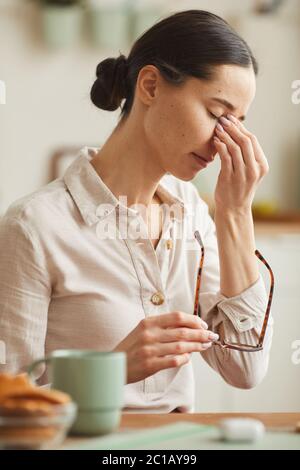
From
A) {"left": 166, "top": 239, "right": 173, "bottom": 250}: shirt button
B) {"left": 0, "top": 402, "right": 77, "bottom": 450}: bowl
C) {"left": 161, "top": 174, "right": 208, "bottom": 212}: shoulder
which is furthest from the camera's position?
{"left": 161, "top": 174, "right": 208, "bottom": 212}: shoulder

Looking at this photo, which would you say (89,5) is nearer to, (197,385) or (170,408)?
(197,385)

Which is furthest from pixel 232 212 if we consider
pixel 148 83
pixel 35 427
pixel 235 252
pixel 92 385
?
pixel 35 427

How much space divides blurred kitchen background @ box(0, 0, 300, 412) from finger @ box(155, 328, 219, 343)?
214 cm

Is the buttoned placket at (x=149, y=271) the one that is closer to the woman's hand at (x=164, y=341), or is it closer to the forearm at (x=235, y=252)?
the forearm at (x=235, y=252)

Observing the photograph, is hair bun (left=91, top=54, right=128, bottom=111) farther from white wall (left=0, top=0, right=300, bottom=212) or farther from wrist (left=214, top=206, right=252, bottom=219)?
white wall (left=0, top=0, right=300, bottom=212)

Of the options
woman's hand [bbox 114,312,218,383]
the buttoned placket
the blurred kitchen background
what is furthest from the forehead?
the blurred kitchen background

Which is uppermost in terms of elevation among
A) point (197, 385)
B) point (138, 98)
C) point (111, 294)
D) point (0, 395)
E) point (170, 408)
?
point (138, 98)

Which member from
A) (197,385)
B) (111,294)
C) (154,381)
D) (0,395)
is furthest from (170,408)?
(197,385)

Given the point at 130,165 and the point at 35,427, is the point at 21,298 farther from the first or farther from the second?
the point at 35,427

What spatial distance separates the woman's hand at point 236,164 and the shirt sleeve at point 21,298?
378 millimetres

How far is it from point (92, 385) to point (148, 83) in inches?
30.5

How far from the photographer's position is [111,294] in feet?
5.06

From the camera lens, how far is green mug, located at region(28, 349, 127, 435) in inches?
38.6

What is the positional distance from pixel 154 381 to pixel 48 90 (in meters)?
2.18
